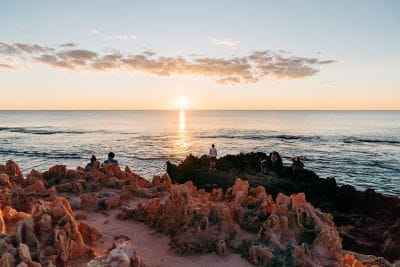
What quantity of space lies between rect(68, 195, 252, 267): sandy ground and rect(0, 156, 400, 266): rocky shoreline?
0.12 ft

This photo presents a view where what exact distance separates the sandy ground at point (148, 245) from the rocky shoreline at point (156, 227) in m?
0.04

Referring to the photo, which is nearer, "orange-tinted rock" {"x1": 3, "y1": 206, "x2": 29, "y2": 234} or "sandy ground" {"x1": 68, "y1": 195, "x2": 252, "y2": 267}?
"orange-tinted rock" {"x1": 3, "y1": 206, "x2": 29, "y2": 234}

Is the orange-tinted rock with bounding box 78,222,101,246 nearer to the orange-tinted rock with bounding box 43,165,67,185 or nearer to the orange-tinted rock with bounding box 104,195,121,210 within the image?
the orange-tinted rock with bounding box 104,195,121,210

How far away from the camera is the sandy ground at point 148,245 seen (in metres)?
11.8

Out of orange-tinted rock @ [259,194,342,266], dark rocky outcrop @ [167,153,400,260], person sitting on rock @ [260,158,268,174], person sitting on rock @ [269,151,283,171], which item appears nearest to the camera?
orange-tinted rock @ [259,194,342,266]

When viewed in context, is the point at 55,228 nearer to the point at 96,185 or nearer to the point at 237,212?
the point at 237,212

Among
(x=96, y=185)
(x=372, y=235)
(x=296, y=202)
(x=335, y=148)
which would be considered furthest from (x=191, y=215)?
(x=335, y=148)

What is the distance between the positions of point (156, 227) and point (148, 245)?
4.50 ft

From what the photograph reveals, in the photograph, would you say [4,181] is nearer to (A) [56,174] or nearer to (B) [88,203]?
(A) [56,174]

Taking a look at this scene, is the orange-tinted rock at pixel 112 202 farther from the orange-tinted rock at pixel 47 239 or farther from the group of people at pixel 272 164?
the group of people at pixel 272 164

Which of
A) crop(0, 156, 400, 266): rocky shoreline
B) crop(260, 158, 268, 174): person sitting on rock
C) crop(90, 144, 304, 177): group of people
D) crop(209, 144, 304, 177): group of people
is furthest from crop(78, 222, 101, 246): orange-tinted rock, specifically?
crop(260, 158, 268, 174): person sitting on rock

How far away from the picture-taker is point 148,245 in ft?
42.2

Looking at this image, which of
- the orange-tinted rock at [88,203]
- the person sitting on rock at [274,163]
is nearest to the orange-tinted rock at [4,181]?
the orange-tinted rock at [88,203]

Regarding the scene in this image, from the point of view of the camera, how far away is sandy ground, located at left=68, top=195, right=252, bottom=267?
11.8 metres
